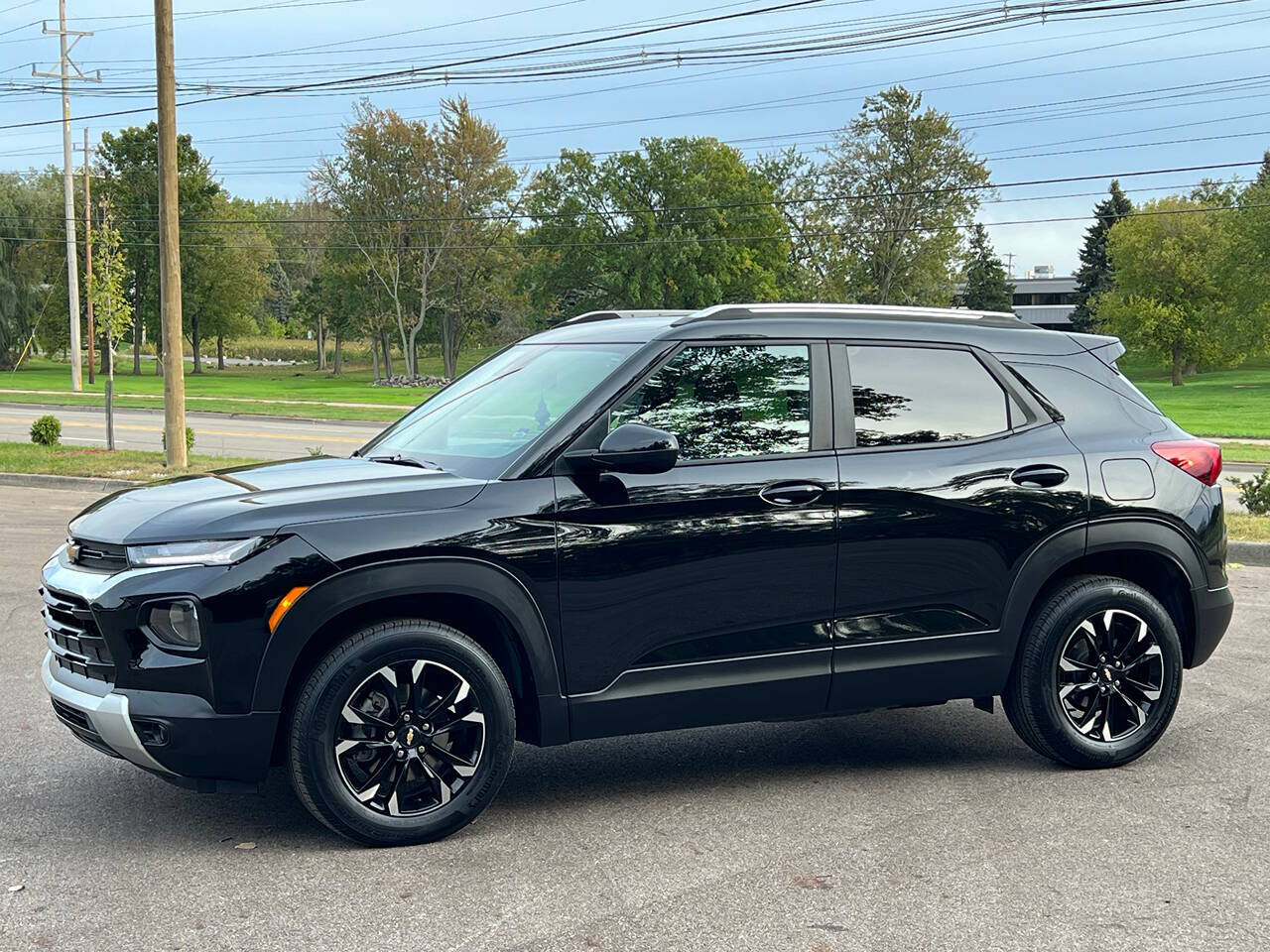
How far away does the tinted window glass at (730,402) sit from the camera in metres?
5.05

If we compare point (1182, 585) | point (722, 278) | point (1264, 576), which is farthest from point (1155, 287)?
point (1182, 585)

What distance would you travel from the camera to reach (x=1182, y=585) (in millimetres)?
5836

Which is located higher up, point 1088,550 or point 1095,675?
point 1088,550

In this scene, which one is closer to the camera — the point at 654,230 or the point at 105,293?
the point at 105,293

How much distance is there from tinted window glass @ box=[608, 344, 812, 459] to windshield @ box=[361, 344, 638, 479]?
201 mm

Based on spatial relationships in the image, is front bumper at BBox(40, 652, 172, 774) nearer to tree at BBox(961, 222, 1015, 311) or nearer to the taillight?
the taillight

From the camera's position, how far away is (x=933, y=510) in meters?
5.31

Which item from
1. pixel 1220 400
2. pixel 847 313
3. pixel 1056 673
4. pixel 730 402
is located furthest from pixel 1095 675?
pixel 1220 400

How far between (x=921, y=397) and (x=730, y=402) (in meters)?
0.86

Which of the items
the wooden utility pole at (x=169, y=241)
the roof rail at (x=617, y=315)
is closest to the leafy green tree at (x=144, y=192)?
the wooden utility pole at (x=169, y=241)

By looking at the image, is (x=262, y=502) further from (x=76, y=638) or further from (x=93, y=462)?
(x=93, y=462)

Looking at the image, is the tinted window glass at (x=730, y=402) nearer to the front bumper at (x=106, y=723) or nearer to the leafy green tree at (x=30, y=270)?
the front bumper at (x=106, y=723)

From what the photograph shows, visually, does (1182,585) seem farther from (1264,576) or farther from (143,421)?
(143,421)

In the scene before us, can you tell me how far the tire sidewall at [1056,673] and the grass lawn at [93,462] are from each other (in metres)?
13.6
